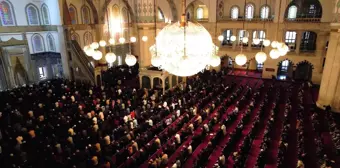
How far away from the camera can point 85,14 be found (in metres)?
19.6


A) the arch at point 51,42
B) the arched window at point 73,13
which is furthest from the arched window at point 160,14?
the arch at point 51,42

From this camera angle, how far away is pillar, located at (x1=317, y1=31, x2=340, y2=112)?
12.1 meters

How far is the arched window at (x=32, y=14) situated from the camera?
16.8 m

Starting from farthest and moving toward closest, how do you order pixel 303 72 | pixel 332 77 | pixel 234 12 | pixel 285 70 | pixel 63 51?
pixel 234 12, pixel 285 70, pixel 303 72, pixel 63 51, pixel 332 77

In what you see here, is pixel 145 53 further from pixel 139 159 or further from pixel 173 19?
pixel 139 159

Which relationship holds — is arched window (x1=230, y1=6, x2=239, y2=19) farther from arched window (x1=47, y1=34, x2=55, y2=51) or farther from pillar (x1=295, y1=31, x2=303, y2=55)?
arched window (x1=47, y1=34, x2=55, y2=51)

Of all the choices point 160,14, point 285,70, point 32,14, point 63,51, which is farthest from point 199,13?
point 32,14

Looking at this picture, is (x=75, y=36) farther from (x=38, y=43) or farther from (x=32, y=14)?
(x=32, y=14)

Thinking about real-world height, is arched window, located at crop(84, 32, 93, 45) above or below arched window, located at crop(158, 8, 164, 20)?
below

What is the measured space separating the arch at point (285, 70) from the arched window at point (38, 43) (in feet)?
62.5

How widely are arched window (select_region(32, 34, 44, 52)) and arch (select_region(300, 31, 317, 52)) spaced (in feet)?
67.5

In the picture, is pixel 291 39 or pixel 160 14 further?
pixel 160 14

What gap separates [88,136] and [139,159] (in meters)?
2.80

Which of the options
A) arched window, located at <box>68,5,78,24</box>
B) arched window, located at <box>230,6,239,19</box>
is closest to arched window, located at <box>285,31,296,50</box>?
arched window, located at <box>230,6,239,19</box>
